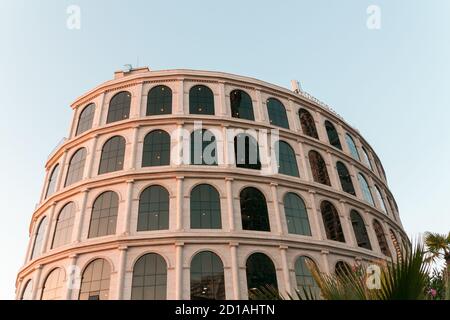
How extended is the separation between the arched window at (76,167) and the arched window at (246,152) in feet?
36.0

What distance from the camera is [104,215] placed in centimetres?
2103

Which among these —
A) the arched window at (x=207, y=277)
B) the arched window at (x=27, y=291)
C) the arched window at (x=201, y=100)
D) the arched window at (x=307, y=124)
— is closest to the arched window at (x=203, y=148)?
the arched window at (x=201, y=100)

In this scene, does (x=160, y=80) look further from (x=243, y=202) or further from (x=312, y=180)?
→ (x=312, y=180)

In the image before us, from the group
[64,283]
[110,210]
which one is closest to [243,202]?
[110,210]

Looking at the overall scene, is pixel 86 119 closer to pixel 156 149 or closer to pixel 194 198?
pixel 156 149

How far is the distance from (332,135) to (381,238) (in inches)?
373

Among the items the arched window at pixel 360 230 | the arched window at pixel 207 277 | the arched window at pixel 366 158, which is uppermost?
the arched window at pixel 366 158

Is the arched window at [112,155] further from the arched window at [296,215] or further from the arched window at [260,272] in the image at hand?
the arched window at [296,215]

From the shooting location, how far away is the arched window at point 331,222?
23438 mm

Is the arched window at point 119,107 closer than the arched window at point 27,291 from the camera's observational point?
No

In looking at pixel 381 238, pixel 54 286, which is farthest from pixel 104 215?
pixel 381 238

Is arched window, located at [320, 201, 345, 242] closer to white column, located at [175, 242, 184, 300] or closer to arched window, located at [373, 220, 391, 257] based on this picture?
arched window, located at [373, 220, 391, 257]

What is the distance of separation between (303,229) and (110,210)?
12443 mm

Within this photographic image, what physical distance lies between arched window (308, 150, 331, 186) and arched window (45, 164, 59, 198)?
19.4 meters
